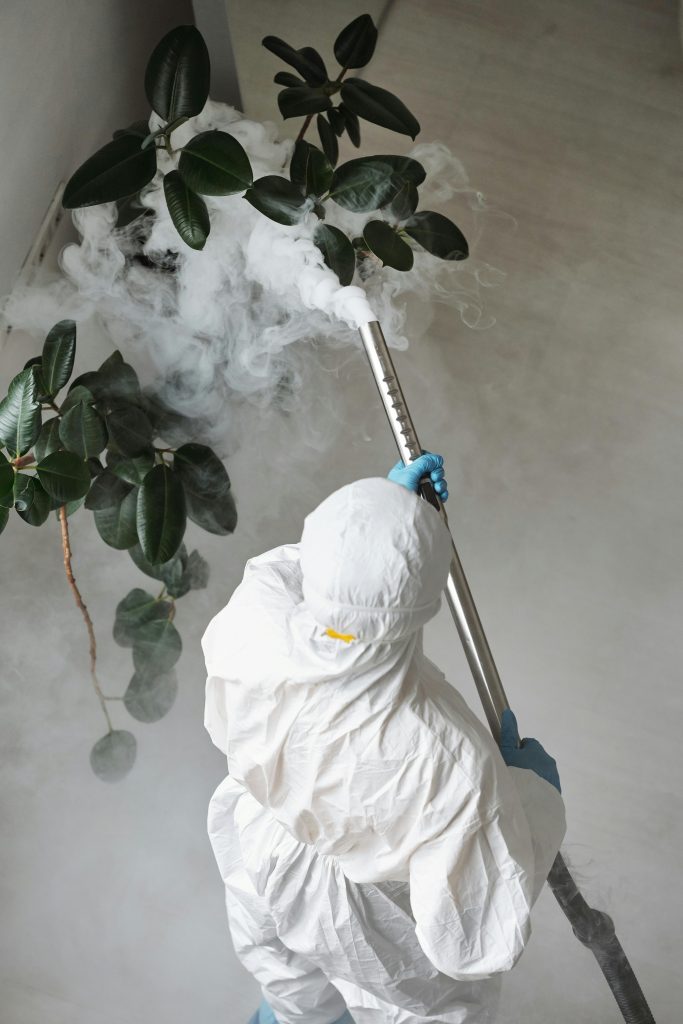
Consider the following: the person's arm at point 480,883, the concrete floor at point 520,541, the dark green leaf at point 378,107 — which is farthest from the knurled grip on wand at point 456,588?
the concrete floor at point 520,541

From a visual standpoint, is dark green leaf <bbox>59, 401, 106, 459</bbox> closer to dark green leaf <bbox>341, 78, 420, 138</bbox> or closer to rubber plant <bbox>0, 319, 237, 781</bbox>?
rubber plant <bbox>0, 319, 237, 781</bbox>

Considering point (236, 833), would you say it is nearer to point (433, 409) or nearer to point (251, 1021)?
point (251, 1021)

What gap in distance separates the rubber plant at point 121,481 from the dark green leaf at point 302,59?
2.16 feet

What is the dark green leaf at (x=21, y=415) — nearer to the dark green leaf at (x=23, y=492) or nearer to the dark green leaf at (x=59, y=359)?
the dark green leaf at (x=23, y=492)

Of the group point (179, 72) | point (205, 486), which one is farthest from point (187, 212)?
point (205, 486)

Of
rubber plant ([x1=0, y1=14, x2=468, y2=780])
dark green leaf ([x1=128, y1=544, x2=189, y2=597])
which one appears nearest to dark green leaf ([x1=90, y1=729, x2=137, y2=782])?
rubber plant ([x1=0, y1=14, x2=468, y2=780])

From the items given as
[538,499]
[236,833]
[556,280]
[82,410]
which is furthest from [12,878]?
[556,280]

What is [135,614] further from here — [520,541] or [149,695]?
[520,541]

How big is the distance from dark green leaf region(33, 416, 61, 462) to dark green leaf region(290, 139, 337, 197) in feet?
2.06

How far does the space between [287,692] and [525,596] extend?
1.27 meters

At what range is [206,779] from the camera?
231 cm

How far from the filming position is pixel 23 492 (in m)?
1.42

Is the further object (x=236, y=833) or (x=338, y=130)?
(x=338, y=130)

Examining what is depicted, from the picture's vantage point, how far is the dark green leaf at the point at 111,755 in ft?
6.70
